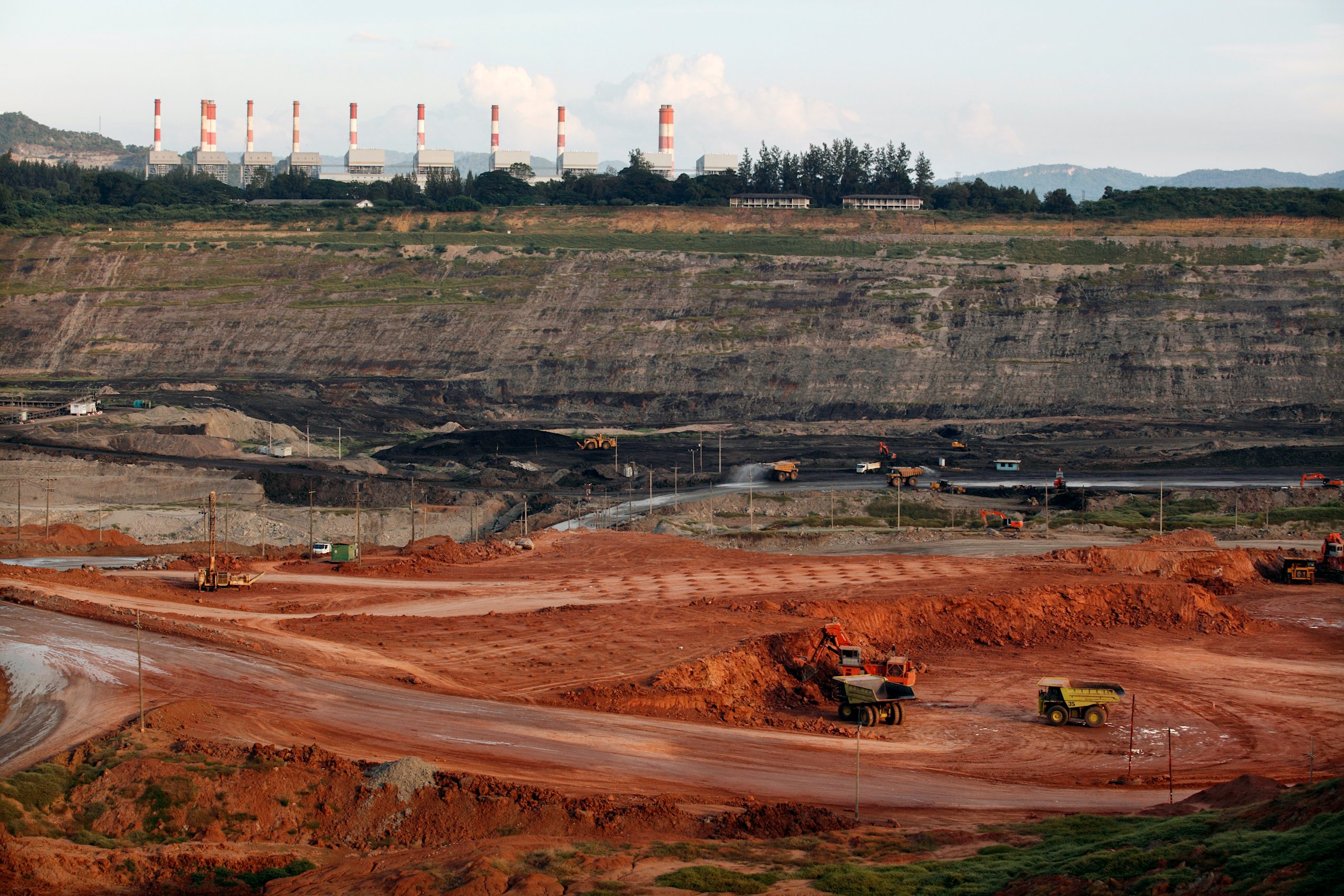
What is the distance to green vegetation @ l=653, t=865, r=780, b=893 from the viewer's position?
1667cm

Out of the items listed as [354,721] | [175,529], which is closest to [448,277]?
[175,529]

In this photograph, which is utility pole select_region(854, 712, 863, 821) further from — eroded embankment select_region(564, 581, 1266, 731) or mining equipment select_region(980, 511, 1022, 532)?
mining equipment select_region(980, 511, 1022, 532)

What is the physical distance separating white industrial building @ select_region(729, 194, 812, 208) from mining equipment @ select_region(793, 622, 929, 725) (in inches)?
4507

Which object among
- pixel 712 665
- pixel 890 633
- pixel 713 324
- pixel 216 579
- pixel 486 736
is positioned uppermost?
pixel 713 324

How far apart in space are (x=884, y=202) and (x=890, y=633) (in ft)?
368

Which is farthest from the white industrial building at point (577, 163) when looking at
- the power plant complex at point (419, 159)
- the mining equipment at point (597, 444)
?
the mining equipment at point (597, 444)

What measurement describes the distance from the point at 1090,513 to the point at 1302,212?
80844 millimetres

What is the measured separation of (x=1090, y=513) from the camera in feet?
205

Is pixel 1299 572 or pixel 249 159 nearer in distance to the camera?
pixel 1299 572

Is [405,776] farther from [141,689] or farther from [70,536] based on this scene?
[70,536]

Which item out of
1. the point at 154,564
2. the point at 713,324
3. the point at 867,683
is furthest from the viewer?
the point at 713,324

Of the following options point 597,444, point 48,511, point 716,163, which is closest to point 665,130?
point 716,163

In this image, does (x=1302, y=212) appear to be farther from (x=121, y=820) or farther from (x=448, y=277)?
(x=121, y=820)

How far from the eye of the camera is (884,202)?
468ft
